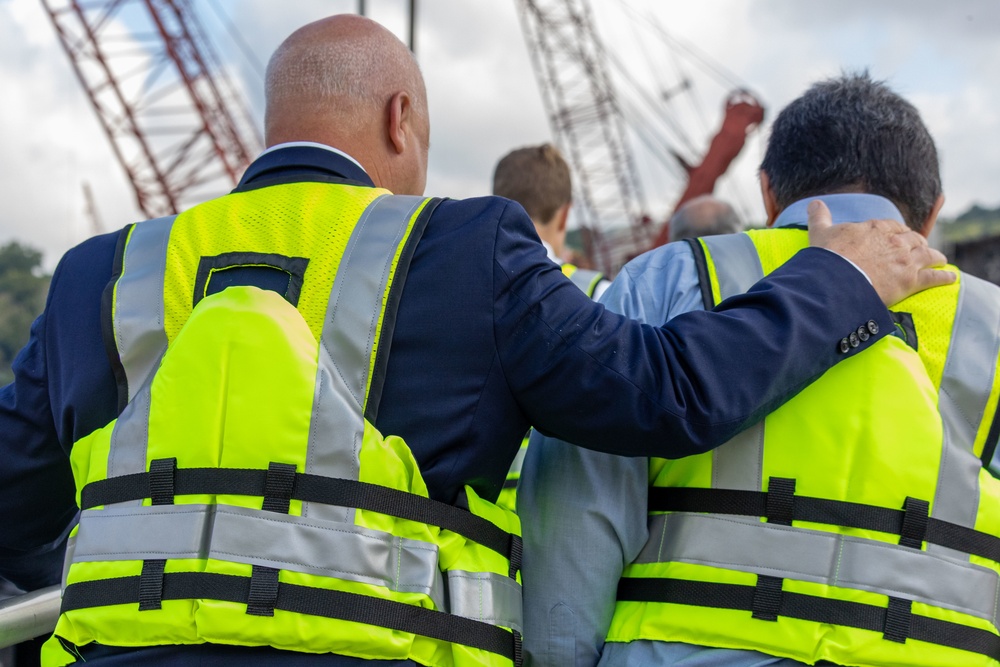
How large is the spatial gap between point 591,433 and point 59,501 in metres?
1.12

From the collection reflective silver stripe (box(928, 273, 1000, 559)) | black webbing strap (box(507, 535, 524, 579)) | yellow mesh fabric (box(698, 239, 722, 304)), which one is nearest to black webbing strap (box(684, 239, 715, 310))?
yellow mesh fabric (box(698, 239, 722, 304))

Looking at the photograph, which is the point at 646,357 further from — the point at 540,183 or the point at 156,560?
the point at 540,183

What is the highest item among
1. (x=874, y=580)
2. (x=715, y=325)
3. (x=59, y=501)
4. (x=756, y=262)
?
(x=756, y=262)

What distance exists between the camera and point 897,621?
4.99 feet

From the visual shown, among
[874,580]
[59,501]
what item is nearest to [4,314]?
[59,501]

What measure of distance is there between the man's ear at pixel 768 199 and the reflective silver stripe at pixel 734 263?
0.24m

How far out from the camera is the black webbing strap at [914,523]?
5.07 ft

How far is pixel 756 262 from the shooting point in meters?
1.81

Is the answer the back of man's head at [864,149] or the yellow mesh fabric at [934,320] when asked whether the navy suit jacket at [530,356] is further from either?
the back of man's head at [864,149]

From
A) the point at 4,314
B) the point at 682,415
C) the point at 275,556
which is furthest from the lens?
the point at 4,314

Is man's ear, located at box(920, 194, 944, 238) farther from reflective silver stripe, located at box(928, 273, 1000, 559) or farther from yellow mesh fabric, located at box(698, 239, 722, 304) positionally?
yellow mesh fabric, located at box(698, 239, 722, 304)

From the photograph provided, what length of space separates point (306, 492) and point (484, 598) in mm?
368

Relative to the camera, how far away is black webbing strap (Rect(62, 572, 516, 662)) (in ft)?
→ 4.35

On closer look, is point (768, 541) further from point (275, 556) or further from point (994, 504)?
point (275, 556)
